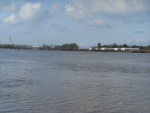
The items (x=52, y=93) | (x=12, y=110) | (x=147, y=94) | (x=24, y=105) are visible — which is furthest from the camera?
(x=147, y=94)

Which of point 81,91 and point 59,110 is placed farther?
point 81,91

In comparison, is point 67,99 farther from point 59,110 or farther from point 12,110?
point 12,110

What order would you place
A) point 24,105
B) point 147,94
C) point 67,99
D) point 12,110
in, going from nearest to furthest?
1. point 12,110
2. point 24,105
3. point 67,99
4. point 147,94

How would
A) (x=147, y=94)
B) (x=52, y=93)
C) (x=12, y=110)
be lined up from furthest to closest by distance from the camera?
(x=147, y=94) < (x=52, y=93) < (x=12, y=110)

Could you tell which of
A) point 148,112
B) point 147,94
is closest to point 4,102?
point 148,112

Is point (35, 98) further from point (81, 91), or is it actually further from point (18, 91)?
point (81, 91)

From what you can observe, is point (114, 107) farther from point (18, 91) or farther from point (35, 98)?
point (18, 91)

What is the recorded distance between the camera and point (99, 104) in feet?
59.8

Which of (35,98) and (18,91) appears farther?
(18,91)

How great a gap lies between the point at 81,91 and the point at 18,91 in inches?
175

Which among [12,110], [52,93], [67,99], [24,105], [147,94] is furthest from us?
[147,94]

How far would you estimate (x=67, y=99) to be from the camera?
763 inches

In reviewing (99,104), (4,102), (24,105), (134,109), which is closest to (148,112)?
(134,109)

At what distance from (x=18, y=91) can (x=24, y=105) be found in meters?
4.86
